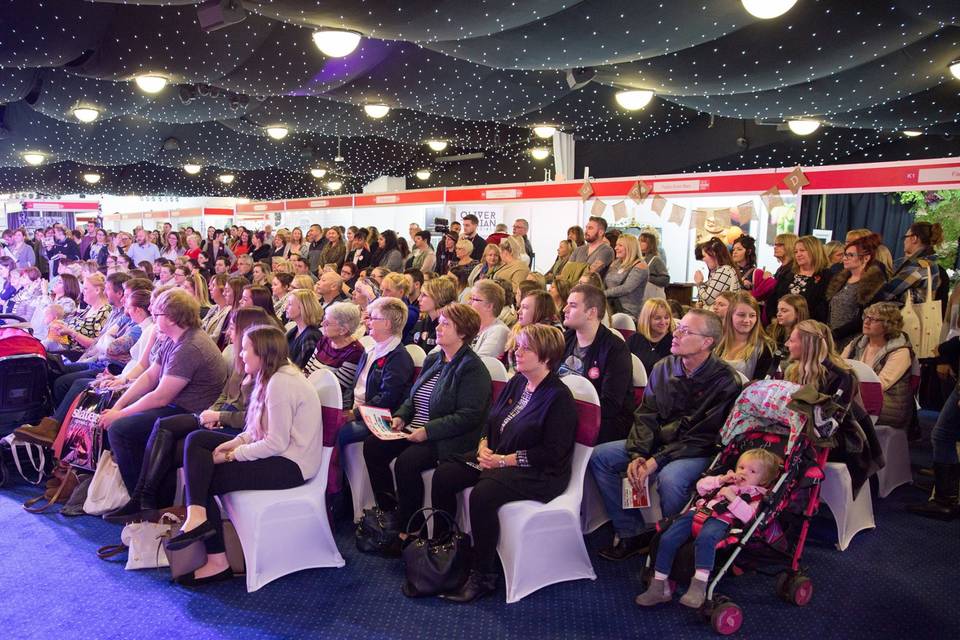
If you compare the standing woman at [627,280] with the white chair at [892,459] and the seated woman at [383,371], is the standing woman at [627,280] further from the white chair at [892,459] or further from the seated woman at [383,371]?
the seated woman at [383,371]

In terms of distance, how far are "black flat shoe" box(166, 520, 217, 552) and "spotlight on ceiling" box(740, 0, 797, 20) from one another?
4451 mm

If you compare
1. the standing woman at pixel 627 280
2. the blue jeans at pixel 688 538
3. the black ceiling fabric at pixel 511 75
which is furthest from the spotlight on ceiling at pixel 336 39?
the blue jeans at pixel 688 538

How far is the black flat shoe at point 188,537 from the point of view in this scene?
3096mm

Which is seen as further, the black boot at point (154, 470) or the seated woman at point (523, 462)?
the black boot at point (154, 470)

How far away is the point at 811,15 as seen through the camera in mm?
5684

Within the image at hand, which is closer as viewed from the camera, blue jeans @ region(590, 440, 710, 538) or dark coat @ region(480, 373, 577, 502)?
dark coat @ region(480, 373, 577, 502)

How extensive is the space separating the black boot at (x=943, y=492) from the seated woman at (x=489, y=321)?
2.51m

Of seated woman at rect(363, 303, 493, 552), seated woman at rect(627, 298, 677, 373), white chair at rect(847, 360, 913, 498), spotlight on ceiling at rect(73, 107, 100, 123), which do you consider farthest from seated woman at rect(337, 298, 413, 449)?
spotlight on ceiling at rect(73, 107, 100, 123)

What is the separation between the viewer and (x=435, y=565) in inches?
123

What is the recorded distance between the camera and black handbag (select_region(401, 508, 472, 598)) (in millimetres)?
3117

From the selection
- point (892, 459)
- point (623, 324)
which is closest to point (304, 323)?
point (623, 324)

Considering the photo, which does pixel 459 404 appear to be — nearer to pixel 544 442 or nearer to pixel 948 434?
pixel 544 442

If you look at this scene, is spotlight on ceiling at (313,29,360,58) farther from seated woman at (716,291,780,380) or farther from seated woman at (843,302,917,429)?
seated woman at (843,302,917,429)

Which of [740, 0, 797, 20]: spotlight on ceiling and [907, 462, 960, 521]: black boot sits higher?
[740, 0, 797, 20]: spotlight on ceiling
